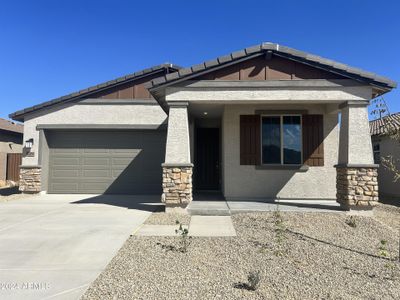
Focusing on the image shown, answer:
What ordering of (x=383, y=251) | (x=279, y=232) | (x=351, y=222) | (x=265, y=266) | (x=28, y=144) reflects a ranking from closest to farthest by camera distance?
(x=265, y=266) < (x=383, y=251) < (x=279, y=232) < (x=351, y=222) < (x=28, y=144)

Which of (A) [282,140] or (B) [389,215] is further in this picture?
(A) [282,140]

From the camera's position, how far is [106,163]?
1230 cm

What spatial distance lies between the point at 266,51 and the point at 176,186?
14.0ft

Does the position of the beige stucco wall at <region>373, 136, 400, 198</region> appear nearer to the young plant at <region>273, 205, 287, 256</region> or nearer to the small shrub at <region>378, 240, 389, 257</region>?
the young plant at <region>273, 205, 287, 256</region>

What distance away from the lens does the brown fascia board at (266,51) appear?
24.9ft

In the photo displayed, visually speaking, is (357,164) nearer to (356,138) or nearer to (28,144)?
(356,138)

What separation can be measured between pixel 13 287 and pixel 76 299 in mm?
933

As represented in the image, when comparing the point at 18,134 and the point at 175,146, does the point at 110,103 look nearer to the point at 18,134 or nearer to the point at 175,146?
the point at 175,146

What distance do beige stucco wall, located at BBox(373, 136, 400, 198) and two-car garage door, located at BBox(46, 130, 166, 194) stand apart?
9561 millimetres

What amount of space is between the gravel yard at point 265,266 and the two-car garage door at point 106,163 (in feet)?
21.9

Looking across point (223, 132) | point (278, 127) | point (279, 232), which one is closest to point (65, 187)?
point (223, 132)

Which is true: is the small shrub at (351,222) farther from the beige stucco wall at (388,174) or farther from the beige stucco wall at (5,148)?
the beige stucco wall at (5,148)

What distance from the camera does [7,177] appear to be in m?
17.4

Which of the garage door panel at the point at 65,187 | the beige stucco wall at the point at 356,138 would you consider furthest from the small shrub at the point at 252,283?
the garage door panel at the point at 65,187
